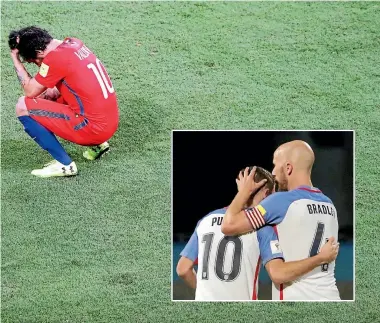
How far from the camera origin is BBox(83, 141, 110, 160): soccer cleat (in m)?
4.60

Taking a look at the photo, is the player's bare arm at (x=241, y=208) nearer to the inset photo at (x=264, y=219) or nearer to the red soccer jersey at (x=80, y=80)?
the inset photo at (x=264, y=219)

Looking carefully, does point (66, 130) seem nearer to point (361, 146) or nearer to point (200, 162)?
point (200, 162)

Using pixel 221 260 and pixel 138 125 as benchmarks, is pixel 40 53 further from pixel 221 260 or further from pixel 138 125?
pixel 221 260

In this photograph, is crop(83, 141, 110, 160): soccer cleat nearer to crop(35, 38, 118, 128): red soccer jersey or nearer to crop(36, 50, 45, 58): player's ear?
crop(35, 38, 118, 128): red soccer jersey

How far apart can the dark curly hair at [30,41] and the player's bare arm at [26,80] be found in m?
0.04

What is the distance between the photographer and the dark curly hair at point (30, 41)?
4375 mm

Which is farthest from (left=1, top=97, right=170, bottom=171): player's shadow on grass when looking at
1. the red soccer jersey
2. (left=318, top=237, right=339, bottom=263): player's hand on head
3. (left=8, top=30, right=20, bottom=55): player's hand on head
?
(left=318, top=237, right=339, bottom=263): player's hand on head

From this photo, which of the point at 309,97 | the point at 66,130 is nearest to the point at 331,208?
the point at 309,97

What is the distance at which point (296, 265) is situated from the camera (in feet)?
14.5

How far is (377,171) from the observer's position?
4570mm

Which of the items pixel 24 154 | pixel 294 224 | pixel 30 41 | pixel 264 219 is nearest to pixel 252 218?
pixel 264 219

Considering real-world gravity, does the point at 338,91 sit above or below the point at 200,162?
above

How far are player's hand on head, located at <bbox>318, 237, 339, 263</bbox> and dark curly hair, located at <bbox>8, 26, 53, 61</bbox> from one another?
66.5 inches

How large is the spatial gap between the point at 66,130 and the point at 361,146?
1492 mm
